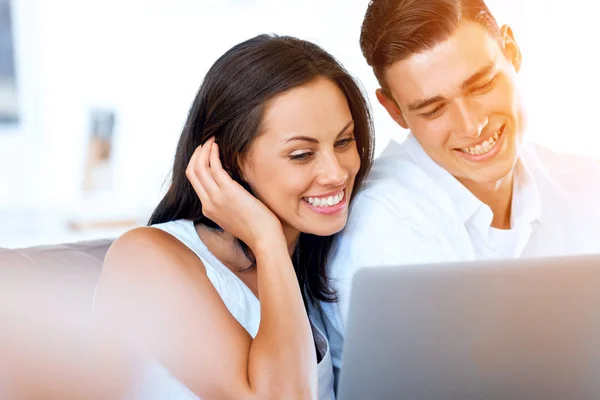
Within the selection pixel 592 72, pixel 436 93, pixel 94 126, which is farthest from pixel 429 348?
pixel 592 72

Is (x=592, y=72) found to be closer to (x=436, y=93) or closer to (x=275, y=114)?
(x=436, y=93)

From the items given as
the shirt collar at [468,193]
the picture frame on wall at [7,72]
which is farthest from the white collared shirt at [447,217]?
the picture frame on wall at [7,72]

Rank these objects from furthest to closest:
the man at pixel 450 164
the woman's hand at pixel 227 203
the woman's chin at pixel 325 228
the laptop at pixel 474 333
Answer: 1. the man at pixel 450 164
2. the woman's chin at pixel 325 228
3. the woman's hand at pixel 227 203
4. the laptop at pixel 474 333

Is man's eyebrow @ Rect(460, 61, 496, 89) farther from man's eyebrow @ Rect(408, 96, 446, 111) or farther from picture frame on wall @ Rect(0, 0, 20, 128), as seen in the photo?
picture frame on wall @ Rect(0, 0, 20, 128)

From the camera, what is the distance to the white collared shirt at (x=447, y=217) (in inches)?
58.1

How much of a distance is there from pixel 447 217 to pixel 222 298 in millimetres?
539

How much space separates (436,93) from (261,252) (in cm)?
53

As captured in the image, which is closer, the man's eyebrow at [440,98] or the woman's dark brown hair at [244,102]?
the woman's dark brown hair at [244,102]

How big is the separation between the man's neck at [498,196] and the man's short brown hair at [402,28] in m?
0.30

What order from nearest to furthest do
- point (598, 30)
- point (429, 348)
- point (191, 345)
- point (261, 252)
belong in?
1. point (429, 348)
2. point (191, 345)
3. point (261, 252)
4. point (598, 30)

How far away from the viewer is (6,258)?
127 cm

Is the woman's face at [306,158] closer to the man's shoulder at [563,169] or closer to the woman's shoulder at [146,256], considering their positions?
the woman's shoulder at [146,256]

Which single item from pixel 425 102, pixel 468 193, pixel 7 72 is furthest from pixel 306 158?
pixel 7 72

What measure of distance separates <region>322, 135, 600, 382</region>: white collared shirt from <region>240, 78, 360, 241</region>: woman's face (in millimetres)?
111
